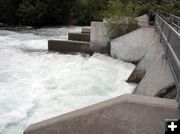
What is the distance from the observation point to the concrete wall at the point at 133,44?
10945 mm

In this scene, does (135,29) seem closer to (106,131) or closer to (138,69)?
(138,69)

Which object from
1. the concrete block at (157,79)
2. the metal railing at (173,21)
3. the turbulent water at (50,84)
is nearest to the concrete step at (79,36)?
the turbulent water at (50,84)

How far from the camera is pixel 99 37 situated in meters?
12.8

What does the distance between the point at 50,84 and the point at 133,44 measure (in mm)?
4136

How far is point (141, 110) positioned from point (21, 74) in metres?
6.64

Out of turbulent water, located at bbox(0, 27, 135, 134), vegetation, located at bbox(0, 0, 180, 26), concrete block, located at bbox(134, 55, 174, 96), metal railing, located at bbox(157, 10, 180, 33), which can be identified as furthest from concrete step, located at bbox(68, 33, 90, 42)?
vegetation, located at bbox(0, 0, 180, 26)

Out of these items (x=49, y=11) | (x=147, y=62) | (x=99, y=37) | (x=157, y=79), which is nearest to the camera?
(x=157, y=79)

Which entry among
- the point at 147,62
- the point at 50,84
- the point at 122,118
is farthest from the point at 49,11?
the point at 122,118

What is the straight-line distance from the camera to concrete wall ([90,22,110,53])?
12.6 meters

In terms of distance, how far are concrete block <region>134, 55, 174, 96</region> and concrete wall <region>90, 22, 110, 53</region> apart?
5922 millimetres

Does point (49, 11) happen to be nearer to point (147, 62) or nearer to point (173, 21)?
point (173, 21)

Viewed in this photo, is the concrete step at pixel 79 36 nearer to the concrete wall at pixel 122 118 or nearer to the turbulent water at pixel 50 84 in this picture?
the turbulent water at pixel 50 84

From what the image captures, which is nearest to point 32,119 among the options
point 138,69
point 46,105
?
point 46,105

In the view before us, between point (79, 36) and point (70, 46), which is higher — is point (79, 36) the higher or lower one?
the higher one
